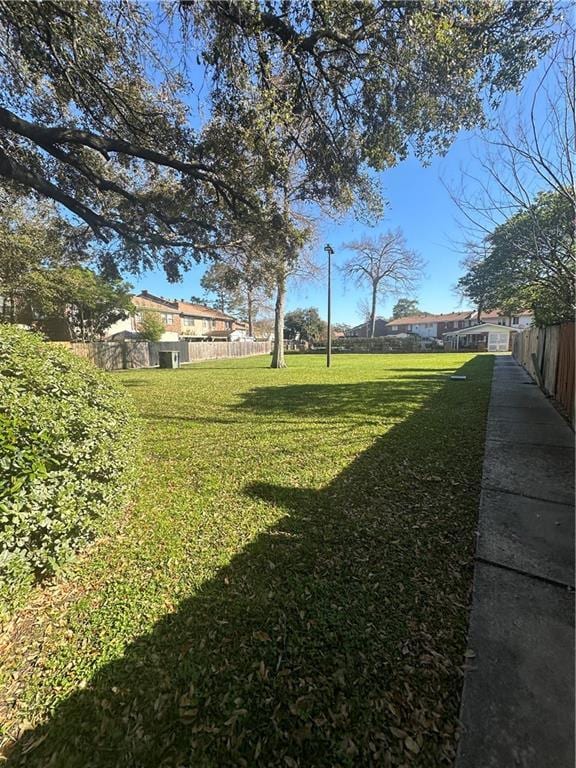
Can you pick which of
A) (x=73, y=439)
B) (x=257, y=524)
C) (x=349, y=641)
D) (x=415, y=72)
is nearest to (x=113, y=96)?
(x=415, y=72)

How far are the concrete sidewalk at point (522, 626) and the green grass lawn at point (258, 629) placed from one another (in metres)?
0.10

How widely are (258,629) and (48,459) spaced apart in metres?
1.55

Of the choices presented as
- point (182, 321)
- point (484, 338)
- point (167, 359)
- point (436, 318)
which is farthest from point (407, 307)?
point (167, 359)

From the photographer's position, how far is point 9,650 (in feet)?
5.94

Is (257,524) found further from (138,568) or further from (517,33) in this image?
(517,33)

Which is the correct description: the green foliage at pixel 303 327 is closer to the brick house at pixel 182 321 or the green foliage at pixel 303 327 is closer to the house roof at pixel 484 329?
the brick house at pixel 182 321

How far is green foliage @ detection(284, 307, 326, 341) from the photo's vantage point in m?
47.2

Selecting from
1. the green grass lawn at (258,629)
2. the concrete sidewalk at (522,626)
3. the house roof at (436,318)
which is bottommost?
the green grass lawn at (258,629)

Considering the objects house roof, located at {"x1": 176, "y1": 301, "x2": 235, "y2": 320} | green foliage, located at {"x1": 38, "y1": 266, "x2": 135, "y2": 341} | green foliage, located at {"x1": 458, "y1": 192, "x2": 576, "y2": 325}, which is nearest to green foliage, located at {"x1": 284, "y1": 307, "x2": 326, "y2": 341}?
house roof, located at {"x1": 176, "y1": 301, "x2": 235, "y2": 320}

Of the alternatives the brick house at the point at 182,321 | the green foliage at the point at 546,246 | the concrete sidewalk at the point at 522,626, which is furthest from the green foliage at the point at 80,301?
the concrete sidewalk at the point at 522,626

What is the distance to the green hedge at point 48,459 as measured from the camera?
5.94 feet

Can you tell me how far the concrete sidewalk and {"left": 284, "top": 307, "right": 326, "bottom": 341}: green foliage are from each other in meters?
44.0

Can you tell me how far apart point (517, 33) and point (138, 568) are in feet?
24.5

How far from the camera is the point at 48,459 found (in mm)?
2039
